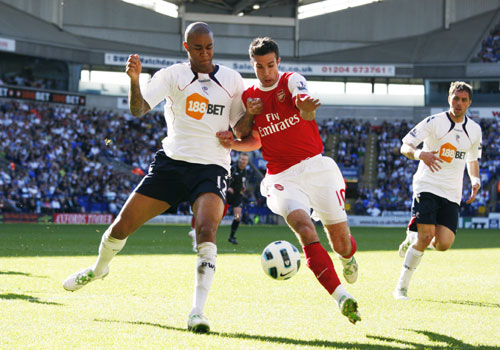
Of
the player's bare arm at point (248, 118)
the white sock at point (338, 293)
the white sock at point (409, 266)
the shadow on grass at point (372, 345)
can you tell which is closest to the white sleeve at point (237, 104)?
the player's bare arm at point (248, 118)

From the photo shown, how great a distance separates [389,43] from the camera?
50969mm

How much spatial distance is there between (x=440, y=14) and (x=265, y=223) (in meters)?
25.7

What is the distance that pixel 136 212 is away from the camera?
20.6 feet

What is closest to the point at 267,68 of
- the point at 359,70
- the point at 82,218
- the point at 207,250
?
the point at 207,250

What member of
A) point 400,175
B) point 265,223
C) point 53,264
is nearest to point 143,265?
point 53,264

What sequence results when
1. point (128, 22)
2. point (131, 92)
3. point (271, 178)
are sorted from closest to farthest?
point (131, 92)
point (271, 178)
point (128, 22)

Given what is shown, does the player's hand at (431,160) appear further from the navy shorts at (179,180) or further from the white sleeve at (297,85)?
the navy shorts at (179,180)

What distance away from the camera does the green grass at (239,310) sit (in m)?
4.93

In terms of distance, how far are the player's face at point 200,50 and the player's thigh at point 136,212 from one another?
4.63 ft

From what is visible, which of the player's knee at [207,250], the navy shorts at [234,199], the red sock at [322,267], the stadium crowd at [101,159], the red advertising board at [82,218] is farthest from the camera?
the stadium crowd at [101,159]

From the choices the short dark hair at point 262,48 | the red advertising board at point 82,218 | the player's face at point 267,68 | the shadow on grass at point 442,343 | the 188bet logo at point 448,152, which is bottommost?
the red advertising board at point 82,218

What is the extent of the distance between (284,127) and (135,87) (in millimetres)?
1530

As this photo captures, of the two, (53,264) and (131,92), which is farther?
(53,264)

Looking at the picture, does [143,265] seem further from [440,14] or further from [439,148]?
[440,14]
